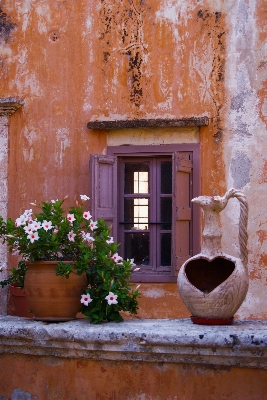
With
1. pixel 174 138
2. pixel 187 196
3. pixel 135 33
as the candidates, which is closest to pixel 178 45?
pixel 135 33

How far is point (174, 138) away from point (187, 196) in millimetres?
607

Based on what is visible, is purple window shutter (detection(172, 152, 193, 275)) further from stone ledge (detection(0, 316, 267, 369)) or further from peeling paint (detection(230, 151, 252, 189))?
stone ledge (detection(0, 316, 267, 369))

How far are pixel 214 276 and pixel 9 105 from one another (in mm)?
4183

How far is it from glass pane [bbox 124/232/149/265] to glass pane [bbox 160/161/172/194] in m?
0.49

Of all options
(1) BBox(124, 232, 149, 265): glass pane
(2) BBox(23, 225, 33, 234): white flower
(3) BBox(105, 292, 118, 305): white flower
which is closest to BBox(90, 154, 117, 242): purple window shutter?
(1) BBox(124, 232, 149, 265): glass pane

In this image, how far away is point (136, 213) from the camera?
25.7 ft

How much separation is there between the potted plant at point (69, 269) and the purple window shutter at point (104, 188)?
9.68ft

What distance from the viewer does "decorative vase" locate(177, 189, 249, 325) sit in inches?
159

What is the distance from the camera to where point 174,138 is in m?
7.59

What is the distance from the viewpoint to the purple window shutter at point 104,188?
7406 millimetres

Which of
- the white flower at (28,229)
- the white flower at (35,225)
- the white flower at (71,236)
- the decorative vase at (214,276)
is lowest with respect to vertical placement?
the decorative vase at (214,276)

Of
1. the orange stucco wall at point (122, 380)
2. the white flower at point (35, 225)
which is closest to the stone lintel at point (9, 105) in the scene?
the white flower at point (35, 225)

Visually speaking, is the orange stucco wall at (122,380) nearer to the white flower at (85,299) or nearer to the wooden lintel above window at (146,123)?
the white flower at (85,299)

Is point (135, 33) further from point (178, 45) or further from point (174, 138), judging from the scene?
point (174, 138)
